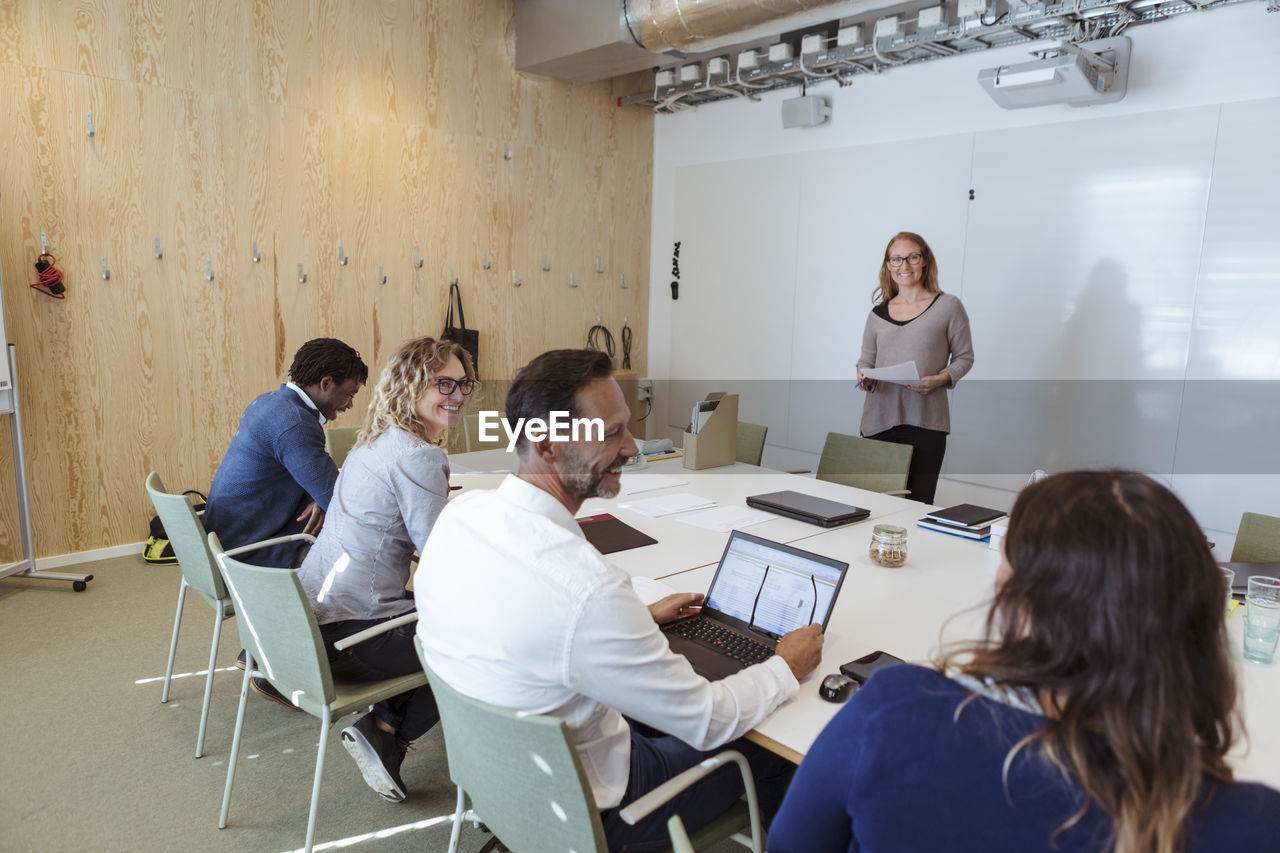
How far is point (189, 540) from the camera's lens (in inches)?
97.3

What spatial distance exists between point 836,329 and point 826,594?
4016mm

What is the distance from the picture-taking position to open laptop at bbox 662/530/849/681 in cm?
172

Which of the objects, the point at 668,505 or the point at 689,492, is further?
the point at 689,492

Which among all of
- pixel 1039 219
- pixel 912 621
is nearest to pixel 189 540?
pixel 912 621

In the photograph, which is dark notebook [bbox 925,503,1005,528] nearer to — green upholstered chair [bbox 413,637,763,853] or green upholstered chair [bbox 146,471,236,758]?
green upholstered chair [bbox 413,637,763,853]

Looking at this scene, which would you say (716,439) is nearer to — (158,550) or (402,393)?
(402,393)

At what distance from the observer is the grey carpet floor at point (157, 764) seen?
7.29 ft

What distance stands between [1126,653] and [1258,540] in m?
2.04

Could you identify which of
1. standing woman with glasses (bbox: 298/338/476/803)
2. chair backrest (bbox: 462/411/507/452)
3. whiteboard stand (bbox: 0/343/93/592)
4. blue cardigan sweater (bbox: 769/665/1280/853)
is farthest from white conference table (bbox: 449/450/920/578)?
whiteboard stand (bbox: 0/343/93/592)

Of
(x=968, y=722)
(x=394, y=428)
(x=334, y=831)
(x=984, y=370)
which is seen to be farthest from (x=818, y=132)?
(x=968, y=722)

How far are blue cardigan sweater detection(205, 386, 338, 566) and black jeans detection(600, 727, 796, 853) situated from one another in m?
1.58

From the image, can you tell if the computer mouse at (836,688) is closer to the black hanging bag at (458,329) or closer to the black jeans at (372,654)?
the black jeans at (372,654)

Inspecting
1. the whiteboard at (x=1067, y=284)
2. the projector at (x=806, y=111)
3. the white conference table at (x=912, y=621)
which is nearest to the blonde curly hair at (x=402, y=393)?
the white conference table at (x=912, y=621)

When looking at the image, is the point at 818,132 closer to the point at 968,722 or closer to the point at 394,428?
the point at 394,428
